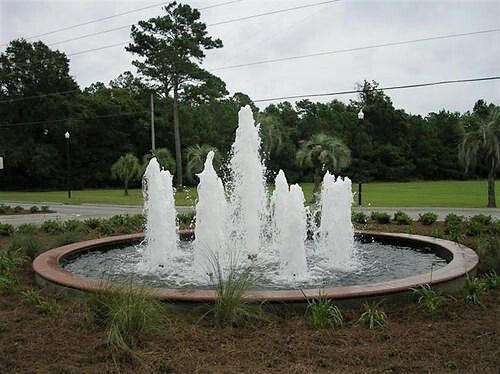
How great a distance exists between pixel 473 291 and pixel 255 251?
5.61 metres

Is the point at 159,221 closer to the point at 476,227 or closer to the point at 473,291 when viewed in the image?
the point at 473,291

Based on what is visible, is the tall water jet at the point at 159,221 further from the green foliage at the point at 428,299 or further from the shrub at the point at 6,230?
the shrub at the point at 6,230

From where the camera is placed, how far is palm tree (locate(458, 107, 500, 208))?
28062 mm

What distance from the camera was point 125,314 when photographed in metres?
5.23

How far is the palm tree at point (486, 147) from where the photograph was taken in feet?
92.1

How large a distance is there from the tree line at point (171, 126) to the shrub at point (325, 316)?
3221 centimetres

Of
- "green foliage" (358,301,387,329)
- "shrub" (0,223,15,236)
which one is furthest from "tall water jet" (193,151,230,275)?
"shrub" (0,223,15,236)

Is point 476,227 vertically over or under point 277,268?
over

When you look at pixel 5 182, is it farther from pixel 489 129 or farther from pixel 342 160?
pixel 489 129

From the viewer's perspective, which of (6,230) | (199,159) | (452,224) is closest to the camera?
(452,224)

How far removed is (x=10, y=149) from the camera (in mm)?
58469

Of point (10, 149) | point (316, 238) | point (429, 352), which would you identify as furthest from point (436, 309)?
point (10, 149)

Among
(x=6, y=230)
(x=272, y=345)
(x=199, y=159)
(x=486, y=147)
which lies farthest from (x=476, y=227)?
(x=199, y=159)

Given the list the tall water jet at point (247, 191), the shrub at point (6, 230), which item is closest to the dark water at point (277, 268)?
the tall water jet at point (247, 191)
